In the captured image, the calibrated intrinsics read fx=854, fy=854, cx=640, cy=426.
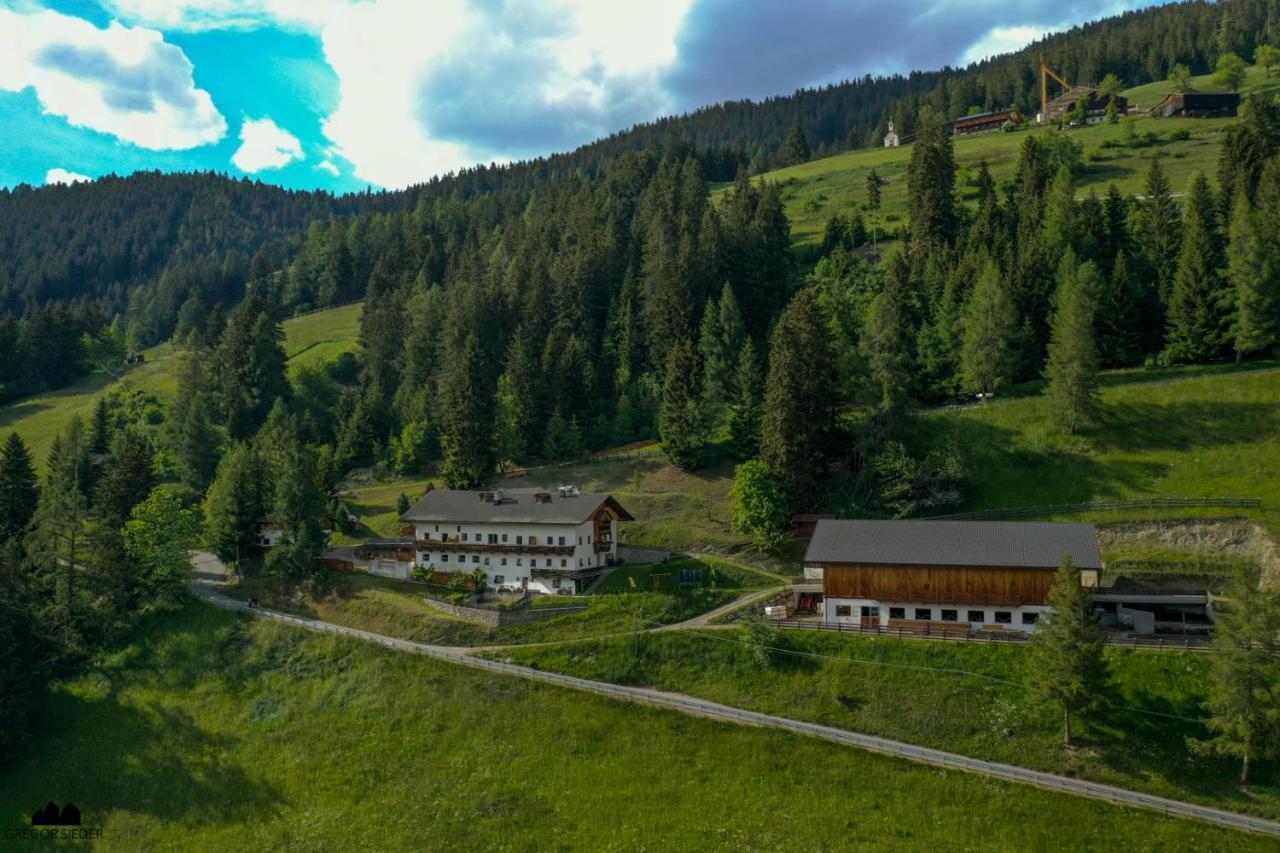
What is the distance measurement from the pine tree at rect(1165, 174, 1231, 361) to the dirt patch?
24665 mm

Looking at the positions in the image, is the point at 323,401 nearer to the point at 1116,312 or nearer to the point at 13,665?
the point at 13,665

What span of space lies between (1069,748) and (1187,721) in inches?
233

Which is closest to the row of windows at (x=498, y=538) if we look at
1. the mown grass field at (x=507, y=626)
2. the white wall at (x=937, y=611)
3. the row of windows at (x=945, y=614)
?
the mown grass field at (x=507, y=626)

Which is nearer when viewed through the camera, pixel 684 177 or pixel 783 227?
pixel 783 227

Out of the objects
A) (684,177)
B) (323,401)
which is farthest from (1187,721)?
(684,177)

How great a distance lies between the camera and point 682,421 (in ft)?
255

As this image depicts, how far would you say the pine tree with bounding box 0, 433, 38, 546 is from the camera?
77.6m

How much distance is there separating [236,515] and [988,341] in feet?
217

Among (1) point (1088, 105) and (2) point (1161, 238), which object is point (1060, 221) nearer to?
(2) point (1161, 238)

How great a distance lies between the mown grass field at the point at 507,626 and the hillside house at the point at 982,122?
496ft

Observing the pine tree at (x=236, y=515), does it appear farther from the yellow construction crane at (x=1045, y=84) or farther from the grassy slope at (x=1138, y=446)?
the yellow construction crane at (x=1045, y=84)

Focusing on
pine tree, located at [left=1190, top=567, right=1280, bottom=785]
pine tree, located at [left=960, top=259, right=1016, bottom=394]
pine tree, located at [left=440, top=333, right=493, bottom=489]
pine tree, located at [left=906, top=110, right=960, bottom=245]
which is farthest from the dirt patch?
pine tree, located at [left=440, top=333, right=493, bottom=489]

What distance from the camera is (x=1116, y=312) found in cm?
7712

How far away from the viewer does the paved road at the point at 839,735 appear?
37094mm
